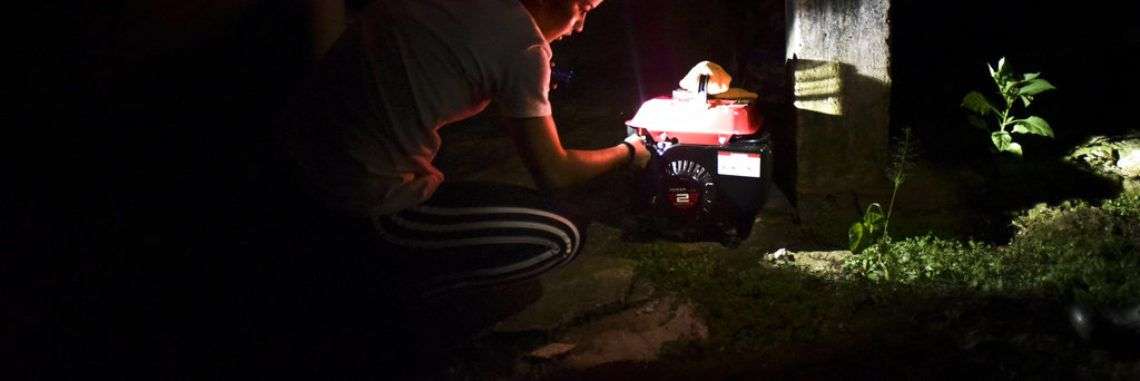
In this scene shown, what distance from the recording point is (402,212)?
326cm

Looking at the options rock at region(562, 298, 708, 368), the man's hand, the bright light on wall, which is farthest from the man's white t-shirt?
the bright light on wall

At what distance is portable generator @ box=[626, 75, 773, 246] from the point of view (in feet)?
14.9

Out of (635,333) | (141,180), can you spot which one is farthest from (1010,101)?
(141,180)

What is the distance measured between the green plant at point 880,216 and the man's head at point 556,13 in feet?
8.21

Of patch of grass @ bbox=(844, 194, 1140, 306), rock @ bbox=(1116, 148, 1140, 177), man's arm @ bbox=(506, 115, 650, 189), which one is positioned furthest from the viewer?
rock @ bbox=(1116, 148, 1140, 177)

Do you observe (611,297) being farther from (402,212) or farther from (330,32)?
(330,32)

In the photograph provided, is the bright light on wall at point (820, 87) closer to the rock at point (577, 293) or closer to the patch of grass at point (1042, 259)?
the patch of grass at point (1042, 259)

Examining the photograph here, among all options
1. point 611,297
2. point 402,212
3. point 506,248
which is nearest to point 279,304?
point 402,212

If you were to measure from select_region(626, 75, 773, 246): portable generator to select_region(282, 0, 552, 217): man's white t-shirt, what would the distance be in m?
1.72

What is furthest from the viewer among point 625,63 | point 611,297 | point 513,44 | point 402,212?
point 625,63

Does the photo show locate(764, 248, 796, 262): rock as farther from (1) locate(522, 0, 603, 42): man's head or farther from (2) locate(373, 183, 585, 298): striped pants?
(1) locate(522, 0, 603, 42): man's head

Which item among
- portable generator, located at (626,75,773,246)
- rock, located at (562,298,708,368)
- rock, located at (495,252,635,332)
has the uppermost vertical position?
portable generator, located at (626,75,773,246)

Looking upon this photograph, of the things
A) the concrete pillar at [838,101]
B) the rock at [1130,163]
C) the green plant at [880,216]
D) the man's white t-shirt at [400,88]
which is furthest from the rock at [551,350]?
the rock at [1130,163]

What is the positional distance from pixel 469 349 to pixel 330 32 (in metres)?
1.93
